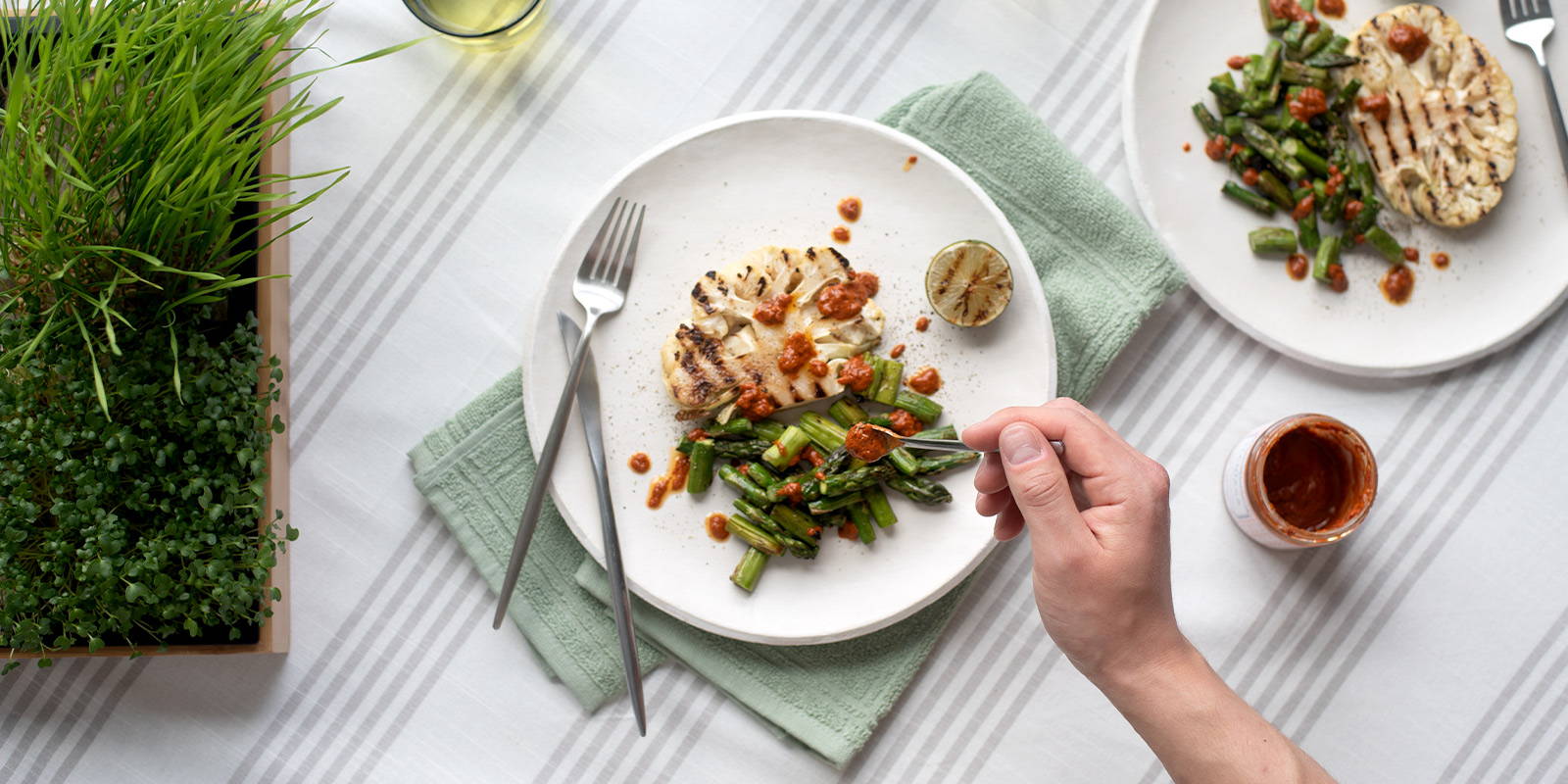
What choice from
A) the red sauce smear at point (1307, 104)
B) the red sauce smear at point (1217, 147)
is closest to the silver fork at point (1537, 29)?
the red sauce smear at point (1307, 104)

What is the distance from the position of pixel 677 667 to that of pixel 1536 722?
208 cm

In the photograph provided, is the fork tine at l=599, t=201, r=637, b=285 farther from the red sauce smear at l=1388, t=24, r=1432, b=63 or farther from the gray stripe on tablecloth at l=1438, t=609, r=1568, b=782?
the gray stripe on tablecloth at l=1438, t=609, r=1568, b=782

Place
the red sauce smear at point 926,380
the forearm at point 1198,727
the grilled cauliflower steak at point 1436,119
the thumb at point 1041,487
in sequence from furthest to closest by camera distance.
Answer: the grilled cauliflower steak at point 1436,119 < the red sauce smear at point 926,380 < the forearm at point 1198,727 < the thumb at point 1041,487

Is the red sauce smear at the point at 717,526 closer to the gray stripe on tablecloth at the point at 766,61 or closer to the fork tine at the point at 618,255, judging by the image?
the fork tine at the point at 618,255

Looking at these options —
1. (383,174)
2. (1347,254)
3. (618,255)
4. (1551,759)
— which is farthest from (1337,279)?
(383,174)

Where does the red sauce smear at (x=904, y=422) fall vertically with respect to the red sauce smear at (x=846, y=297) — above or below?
below

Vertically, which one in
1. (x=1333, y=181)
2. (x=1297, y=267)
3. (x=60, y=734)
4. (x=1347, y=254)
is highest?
(x=1333, y=181)

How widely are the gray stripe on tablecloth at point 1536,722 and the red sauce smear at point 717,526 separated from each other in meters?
1.91

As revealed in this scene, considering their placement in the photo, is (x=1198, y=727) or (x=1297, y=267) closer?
(x=1198, y=727)

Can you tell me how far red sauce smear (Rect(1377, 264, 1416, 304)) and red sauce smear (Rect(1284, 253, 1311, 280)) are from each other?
0.19 metres

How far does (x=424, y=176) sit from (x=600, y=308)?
58 centimetres

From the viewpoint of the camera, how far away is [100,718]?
2.47m

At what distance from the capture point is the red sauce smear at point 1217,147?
2.51 m

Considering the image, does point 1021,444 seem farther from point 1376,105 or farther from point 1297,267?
point 1376,105
